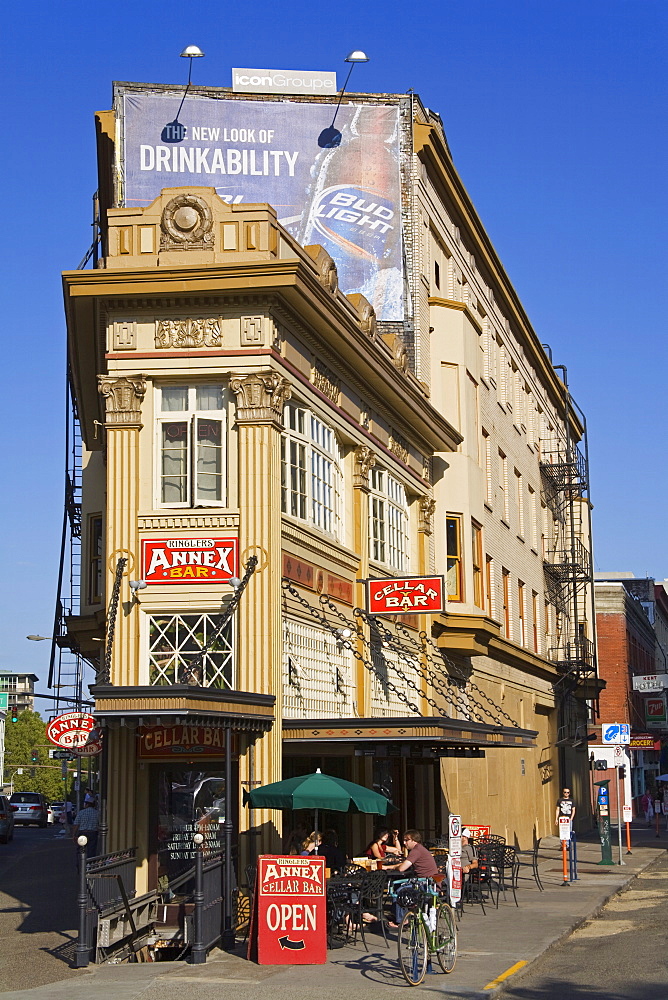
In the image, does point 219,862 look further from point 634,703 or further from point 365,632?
point 634,703

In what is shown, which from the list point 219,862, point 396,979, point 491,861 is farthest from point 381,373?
point 396,979

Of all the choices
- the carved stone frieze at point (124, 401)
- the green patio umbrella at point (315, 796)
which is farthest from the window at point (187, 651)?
the carved stone frieze at point (124, 401)

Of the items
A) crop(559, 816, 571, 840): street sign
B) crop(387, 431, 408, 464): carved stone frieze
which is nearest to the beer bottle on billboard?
crop(387, 431, 408, 464): carved stone frieze

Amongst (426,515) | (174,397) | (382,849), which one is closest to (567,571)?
(426,515)

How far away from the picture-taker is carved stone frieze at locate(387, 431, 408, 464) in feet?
96.2

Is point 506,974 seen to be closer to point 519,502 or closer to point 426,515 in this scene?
point 426,515

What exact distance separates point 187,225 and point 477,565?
16.7 metres

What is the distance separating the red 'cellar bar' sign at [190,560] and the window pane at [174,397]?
2317 mm

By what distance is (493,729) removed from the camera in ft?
78.1

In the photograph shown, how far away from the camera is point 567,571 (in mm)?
50938

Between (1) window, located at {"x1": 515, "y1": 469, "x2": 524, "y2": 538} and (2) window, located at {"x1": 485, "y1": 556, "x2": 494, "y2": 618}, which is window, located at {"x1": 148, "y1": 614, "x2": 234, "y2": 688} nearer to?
(2) window, located at {"x1": 485, "y1": 556, "x2": 494, "y2": 618}

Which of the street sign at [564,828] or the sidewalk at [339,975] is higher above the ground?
the street sign at [564,828]

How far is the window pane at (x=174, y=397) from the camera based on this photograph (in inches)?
848

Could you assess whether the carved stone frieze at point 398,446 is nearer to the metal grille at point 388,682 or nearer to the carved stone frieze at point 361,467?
the carved stone frieze at point 361,467
